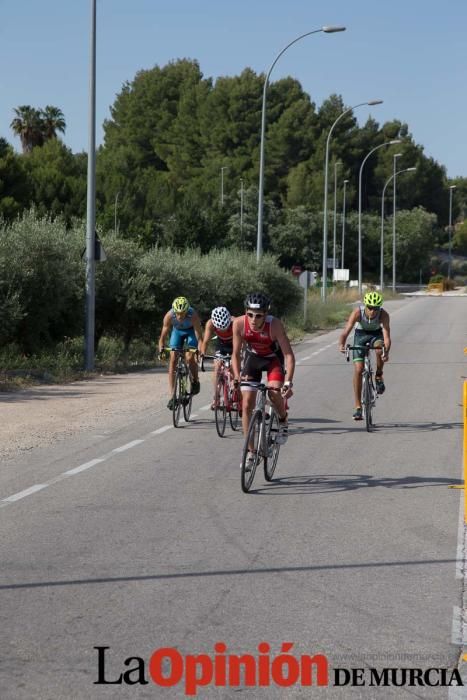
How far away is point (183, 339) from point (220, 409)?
1650mm

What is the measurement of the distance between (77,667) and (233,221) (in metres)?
87.3

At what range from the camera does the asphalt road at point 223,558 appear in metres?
5.44

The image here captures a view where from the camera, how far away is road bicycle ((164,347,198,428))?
577 inches

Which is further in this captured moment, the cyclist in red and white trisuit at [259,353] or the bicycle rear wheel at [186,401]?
the bicycle rear wheel at [186,401]

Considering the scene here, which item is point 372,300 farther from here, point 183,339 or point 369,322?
point 183,339

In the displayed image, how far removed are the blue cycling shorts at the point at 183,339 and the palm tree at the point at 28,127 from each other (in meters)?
64.6

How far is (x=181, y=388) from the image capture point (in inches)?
584

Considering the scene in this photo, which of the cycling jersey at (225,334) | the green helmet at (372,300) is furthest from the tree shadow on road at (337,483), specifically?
the green helmet at (372,300)

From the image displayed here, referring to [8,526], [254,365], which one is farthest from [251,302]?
[8,526]

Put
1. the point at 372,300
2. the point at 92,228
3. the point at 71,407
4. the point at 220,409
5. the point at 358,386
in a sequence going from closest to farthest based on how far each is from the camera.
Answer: the point at 220,409 < the point at 358,386 < the point at 372,300 < the point at 71,407 < the point at 92,228

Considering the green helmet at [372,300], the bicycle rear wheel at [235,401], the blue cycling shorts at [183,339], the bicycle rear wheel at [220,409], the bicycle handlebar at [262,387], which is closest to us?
the bicycle handlebar at [262,387]

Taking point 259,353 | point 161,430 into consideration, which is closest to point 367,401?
point 161,430

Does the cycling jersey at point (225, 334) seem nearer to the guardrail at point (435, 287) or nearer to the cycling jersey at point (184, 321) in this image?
the cycling jersey at point (184, 321)

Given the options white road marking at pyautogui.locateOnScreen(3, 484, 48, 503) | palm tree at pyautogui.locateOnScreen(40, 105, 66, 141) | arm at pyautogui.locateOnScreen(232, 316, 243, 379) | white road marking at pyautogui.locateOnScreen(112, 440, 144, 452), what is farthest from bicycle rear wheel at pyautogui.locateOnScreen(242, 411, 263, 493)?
palm tree at pyautogui.locateOnScreen(40, 105, 66, 141)
